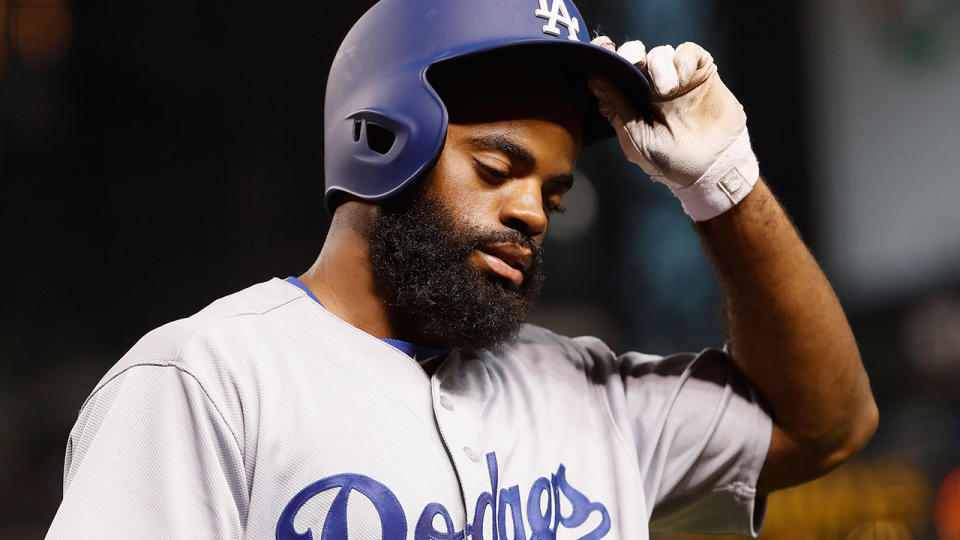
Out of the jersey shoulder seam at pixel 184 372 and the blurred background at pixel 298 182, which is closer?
the jersey shoulder seam at pixel 184 372

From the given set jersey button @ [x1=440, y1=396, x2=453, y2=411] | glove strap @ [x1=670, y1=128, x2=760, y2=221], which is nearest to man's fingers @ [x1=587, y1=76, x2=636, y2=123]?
glove strap @ [x1=670, y1=128, x2=760, y2=221]

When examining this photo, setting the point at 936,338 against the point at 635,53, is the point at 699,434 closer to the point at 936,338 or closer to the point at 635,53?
the point at 635,53

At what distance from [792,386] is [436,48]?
0.75m

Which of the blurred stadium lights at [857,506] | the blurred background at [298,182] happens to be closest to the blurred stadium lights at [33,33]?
the blurred background at [298,182]

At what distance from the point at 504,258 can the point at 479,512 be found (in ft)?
1.18

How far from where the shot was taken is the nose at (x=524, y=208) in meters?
1.32

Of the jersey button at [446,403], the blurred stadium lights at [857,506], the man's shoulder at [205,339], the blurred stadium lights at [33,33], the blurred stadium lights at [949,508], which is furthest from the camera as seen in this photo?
the blurred stadium lights at [33,33]

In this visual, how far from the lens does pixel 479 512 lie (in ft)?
3.97

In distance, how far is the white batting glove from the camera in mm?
1375

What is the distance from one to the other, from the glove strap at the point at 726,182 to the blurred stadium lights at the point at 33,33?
4.88 metres

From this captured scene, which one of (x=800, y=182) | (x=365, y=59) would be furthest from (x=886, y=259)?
(x=365, y=59)

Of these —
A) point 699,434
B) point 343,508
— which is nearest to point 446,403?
point 343,508

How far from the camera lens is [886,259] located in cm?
705

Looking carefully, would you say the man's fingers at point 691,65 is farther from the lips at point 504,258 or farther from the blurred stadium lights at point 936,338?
the blurred stadium lights at point 936,338
